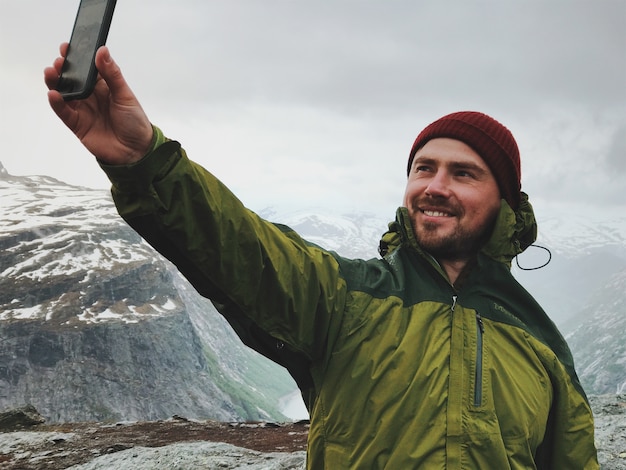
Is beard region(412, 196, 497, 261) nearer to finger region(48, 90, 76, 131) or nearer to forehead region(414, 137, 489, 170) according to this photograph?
forehead region(414, 137, 489, 170)

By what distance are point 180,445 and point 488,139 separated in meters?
12.5

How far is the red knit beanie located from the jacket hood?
0.79 ft

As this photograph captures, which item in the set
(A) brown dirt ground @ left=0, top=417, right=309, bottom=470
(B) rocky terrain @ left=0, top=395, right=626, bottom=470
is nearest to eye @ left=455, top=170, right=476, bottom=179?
(B) rocky terrain @ left=0, top=395, right=626, bottom=470

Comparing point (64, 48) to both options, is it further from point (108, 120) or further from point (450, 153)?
point (450, 153)

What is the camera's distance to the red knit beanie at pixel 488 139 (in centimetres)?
454

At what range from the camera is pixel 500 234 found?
432cm

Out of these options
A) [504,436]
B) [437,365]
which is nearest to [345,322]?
[437,365]

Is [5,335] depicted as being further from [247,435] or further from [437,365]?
→ [437,365]

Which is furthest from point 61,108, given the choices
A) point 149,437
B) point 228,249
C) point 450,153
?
point 149,437

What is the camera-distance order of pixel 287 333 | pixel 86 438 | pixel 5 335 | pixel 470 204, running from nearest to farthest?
pixel 287 333
pixel 470 204
pixel 86 438
pixel 5 335

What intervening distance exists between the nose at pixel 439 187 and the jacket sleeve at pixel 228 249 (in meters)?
1.21

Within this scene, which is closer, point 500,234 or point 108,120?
point 108,120

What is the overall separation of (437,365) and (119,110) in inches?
101

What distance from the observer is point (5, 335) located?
174750 millimetres
